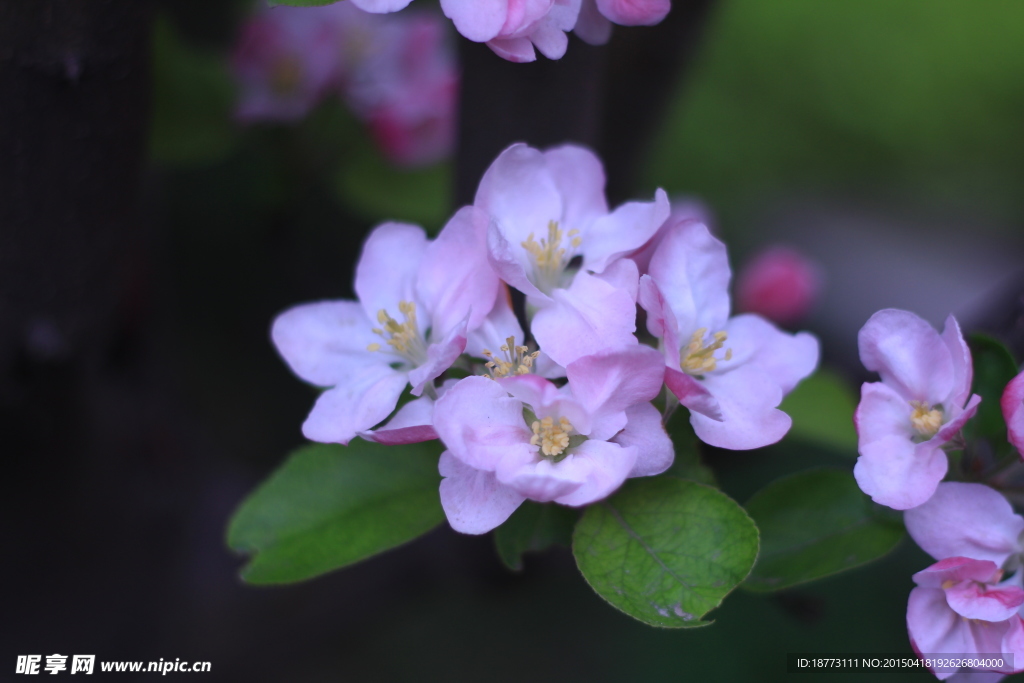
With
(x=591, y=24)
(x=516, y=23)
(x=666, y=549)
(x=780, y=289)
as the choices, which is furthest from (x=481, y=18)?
(x=780, y=289)

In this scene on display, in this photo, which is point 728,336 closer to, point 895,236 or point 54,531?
point 54,531

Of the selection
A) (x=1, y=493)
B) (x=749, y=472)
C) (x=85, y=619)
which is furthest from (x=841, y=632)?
(x=1, y=493)

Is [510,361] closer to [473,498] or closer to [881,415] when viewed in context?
[473,498]

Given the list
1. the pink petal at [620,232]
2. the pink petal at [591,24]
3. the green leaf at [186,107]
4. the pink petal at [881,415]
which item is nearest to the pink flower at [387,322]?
the pink petal at [620,232]

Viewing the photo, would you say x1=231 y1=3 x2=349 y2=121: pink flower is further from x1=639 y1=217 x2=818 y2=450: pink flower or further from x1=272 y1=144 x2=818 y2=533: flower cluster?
x1=639 y1=217 x2=818 y2=450: pink flower

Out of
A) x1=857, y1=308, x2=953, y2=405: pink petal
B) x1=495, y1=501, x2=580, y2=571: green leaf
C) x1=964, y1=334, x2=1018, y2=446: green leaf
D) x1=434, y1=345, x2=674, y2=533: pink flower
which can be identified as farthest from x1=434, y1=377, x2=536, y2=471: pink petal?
x1=964, y1=334, x2=1018, y2=446: green leaf

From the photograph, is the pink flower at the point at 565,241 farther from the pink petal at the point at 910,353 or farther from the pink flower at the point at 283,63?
the pink flower at the point at 283,63
